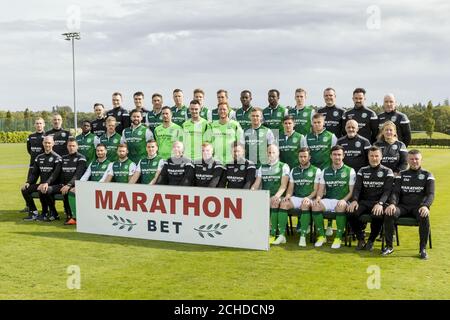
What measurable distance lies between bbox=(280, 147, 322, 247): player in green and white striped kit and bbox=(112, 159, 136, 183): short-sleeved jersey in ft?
10.7

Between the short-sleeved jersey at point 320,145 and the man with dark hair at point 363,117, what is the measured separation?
79 cm

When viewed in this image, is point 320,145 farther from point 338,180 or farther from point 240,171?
point 240,171

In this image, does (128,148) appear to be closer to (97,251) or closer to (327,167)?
(97,251)

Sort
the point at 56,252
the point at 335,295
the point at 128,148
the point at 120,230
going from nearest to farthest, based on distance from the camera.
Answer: the point at 335,295
the point at 56,252
the point at 120,230
the point at 128,148

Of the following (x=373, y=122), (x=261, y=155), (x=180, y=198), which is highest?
(x=373, y=122)

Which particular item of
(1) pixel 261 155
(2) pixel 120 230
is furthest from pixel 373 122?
(2) pixel 120 230

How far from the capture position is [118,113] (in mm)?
11633

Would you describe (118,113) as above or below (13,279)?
above

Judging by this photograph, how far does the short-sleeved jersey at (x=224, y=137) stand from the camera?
9.63 m

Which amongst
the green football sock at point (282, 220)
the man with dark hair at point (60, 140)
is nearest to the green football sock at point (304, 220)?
the green football sock at point (282, 220)

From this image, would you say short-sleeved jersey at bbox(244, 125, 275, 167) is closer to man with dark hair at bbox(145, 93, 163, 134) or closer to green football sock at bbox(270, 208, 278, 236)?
green football sock at bbox(270, 208, 278, 236)

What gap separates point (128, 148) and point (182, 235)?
2.92m

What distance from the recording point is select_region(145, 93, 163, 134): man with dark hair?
36.3 feet
